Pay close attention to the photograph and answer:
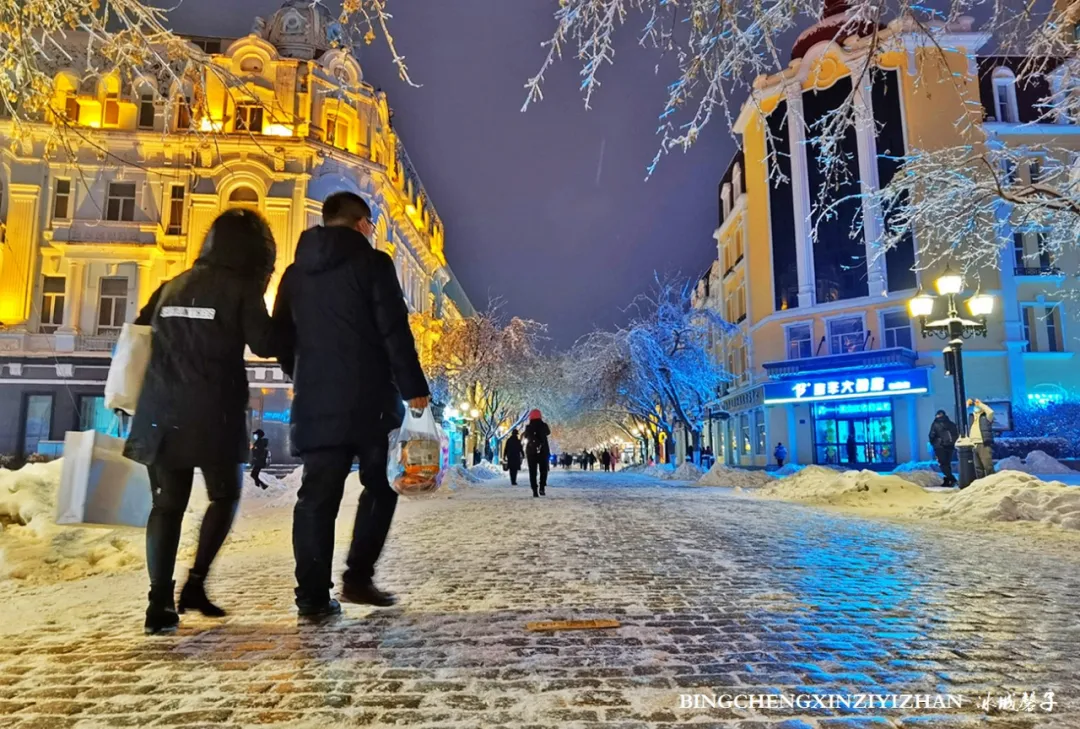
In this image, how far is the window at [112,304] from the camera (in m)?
27.1

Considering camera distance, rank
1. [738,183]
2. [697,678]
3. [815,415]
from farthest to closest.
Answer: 1. [738,183]
2. [815,415]
3. [697,678]

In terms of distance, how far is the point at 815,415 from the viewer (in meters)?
33.2

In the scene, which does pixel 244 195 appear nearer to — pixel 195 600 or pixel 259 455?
pixel 259 455

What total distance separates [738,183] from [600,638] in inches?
1619

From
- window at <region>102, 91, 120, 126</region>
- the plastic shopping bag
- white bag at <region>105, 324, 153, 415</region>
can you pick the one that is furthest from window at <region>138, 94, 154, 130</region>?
white bag at <region>105, 324, 153, 415</region>

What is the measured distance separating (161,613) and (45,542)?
11.0ft

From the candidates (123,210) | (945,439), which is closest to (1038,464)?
(945,439)

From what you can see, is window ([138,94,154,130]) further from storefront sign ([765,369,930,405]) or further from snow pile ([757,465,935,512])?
storefront sign ([765,369,930,405])

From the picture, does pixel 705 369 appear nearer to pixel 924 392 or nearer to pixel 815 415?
pixel 815 415

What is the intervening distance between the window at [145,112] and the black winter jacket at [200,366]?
2997 cm

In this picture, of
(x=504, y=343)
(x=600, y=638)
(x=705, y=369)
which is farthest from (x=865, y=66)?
(x=504, y=343)

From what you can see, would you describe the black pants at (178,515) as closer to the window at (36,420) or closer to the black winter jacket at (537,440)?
the black winter jacket at (537,440)

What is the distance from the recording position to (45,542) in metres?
5.64

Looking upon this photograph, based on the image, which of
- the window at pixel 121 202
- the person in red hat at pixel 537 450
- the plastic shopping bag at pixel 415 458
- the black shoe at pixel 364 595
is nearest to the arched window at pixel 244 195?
the window at pixel 121 202
